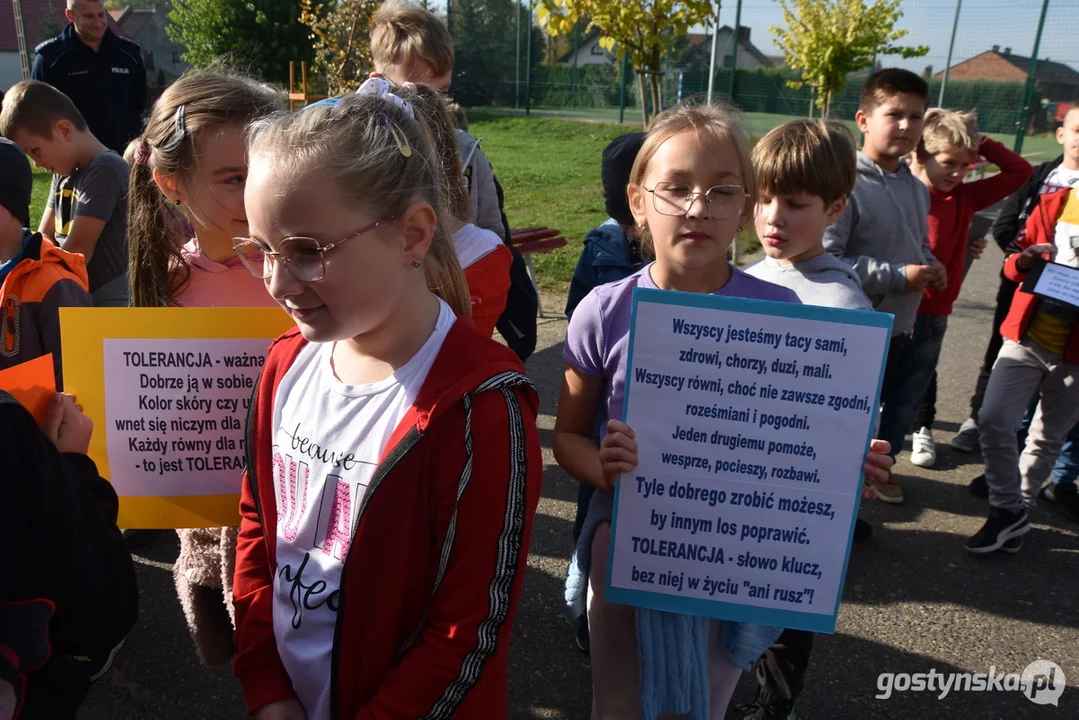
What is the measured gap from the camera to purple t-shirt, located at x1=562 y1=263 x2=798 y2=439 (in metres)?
1.97

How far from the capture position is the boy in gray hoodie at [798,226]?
2373 mm

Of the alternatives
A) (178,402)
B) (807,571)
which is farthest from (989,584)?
(178,402)

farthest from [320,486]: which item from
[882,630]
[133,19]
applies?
[133,19]

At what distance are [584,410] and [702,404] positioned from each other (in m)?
0.39

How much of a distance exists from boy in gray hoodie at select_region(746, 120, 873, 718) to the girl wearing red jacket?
1211 mm

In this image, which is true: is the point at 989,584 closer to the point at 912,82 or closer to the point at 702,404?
the point at 912,82

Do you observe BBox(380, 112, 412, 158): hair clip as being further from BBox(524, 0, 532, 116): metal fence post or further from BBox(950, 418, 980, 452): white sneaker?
BBox(524, 0, 532, 116): metal fence post

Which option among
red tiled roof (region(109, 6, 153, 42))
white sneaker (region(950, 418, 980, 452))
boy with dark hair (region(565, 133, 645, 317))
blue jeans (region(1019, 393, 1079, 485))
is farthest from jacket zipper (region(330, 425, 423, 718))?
→ red tiled roof (region(109, 6, 153, 42))

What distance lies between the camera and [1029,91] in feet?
60.8

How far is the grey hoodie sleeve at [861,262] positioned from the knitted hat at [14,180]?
2.79 m

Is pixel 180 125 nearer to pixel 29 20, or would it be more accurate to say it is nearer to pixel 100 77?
pixel 100 77

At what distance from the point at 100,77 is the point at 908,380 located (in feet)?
21.6

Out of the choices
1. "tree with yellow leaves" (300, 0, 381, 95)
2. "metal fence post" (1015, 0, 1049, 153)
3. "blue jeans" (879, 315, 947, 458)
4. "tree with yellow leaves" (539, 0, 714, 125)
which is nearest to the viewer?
"blue jeans" (879, 315, 947, 458)

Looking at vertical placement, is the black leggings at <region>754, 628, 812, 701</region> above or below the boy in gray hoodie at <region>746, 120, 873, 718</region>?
below
